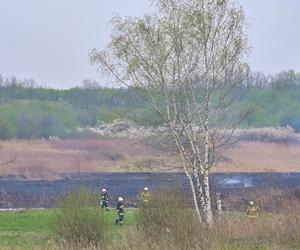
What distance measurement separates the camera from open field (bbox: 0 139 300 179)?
181 feet

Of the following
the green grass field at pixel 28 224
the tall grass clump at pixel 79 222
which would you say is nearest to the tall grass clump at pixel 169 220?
the tall grass clump at pixel 79 222

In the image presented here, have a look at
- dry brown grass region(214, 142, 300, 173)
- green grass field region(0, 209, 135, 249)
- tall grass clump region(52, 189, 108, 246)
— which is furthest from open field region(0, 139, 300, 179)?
tall grass clump region(52, 189, 108, 246)

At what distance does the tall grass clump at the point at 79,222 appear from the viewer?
19703mm

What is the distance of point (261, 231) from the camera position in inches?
738

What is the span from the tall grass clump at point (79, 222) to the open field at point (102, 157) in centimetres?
3117

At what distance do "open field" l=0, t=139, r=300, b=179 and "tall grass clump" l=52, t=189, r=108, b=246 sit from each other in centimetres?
3117

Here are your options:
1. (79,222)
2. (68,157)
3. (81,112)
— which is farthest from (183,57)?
(81,112)

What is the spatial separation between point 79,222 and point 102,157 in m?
38.8

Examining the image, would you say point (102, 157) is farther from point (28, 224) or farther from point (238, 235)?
point (238, 235)

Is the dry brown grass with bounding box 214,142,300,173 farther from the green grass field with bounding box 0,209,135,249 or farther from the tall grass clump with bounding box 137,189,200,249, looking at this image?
the tall grass clump with bounding box 137,189,200,249

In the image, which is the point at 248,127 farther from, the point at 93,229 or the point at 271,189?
the point at 93,229

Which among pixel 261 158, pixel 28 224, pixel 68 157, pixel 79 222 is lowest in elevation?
pixel 28 224

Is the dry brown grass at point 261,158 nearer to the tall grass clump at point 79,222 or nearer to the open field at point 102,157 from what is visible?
the open field at point 102,157

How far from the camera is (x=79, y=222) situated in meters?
20.4
